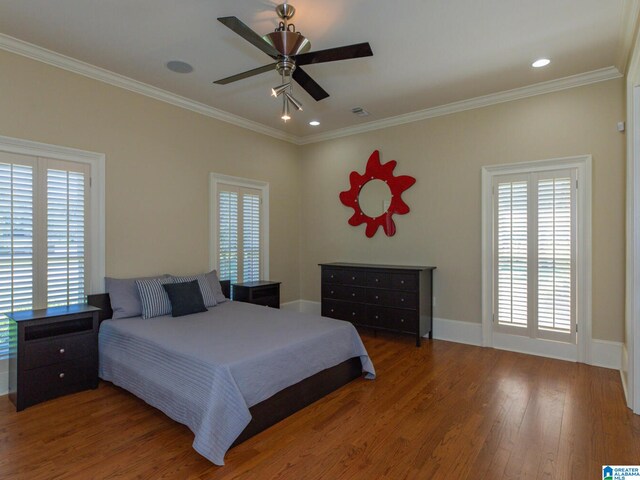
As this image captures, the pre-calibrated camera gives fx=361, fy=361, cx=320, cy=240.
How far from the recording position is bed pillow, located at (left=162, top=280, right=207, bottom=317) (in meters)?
3.71

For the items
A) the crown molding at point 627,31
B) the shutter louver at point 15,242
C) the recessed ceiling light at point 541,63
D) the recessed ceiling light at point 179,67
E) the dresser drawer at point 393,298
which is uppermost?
the recessed ceiling light at point 541,63

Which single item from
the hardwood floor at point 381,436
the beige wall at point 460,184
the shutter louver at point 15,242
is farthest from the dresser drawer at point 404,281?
the shutter louver at point 15,242

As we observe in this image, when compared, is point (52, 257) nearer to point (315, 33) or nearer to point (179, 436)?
point (179, 436)

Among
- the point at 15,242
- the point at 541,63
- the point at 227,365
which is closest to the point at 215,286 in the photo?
the point at 15,242

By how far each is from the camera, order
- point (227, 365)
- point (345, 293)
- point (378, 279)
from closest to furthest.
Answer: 1. point (227, 365)
2. point (378, 279)
3. point (345, 293)

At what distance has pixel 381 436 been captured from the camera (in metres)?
2.50

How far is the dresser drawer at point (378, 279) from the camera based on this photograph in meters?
4.67

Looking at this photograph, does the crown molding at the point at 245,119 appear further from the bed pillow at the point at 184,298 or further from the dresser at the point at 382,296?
the bed pillow at the point at 184,298

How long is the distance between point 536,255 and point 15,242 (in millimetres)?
5247

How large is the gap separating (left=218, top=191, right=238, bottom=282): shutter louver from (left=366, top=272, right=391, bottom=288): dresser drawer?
1.91 m

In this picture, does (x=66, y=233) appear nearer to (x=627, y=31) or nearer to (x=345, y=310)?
(x=345, y=310)

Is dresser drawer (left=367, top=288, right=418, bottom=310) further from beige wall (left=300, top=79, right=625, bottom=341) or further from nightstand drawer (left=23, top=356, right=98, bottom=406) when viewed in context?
nightstand drawer (left=23, top=356, right=98, bottom=406)

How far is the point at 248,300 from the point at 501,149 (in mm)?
3695

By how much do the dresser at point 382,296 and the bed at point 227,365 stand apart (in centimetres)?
125
